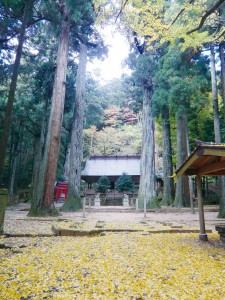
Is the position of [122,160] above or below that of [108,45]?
below

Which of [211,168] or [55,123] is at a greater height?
[55,123]

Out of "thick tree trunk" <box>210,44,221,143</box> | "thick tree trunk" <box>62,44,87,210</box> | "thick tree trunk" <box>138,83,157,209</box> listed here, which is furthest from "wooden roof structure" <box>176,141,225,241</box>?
"thick tree trunk" <box>62,44,87,210</box>

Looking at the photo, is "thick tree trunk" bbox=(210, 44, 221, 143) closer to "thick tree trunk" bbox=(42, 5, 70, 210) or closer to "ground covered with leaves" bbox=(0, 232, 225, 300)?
"ground covered with leaves" bbox=(0, 232, 225, 300)

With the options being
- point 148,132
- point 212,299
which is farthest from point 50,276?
point 148,132

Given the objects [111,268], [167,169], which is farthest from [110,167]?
[111,268]

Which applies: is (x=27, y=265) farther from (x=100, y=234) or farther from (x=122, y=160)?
(x=122, y=160)

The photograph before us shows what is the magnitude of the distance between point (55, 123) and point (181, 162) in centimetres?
635

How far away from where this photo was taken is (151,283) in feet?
6.99

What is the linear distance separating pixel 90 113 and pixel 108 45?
8.50 meters

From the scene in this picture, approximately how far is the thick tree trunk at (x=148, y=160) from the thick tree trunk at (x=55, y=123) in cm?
444

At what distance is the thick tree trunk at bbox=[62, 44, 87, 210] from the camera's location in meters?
9.84

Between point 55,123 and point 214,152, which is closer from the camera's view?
point 214,152

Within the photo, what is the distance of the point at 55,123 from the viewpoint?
782 cm

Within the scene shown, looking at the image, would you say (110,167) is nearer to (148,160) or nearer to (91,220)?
(148,160)
